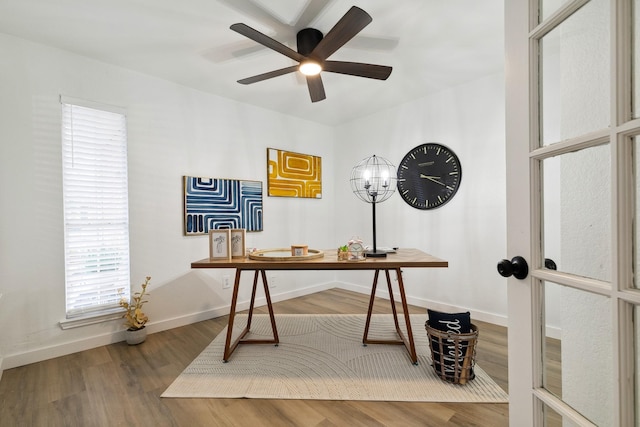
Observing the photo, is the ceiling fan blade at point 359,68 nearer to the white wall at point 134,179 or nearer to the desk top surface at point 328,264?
the desk top surface at point 328,264

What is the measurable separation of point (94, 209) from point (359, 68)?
2388mm

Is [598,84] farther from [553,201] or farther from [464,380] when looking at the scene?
[464,380]

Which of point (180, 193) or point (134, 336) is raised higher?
point (180, 193)

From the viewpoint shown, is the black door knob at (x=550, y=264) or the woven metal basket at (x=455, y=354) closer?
the black door knob at (x=550, y=264)

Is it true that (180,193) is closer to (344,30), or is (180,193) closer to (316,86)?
(316,86)

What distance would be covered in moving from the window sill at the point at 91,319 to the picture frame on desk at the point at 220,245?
1.16 meters

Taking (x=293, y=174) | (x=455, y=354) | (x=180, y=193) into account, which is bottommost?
(x=455, y=354)

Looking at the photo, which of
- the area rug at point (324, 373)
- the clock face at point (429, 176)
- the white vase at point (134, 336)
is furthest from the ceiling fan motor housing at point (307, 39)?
the white vase at point (134, 336)

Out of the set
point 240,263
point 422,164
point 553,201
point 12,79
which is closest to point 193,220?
point 240,263

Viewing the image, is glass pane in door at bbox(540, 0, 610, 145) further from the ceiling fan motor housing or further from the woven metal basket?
the ceiling fan motor housing

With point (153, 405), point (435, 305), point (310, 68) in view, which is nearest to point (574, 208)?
point (310, 68)

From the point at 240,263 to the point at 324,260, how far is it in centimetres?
56

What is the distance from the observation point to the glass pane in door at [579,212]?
0.62m

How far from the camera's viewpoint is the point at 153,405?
1541 mm
